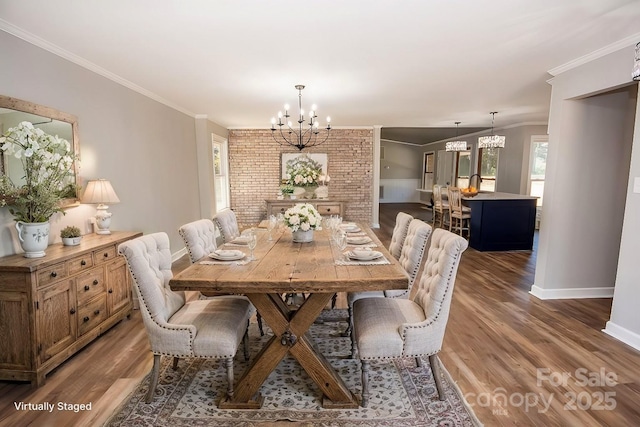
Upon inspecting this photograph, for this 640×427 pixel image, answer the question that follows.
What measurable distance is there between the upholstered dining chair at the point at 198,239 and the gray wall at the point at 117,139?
45.4 inches

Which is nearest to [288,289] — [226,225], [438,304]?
[438,304]

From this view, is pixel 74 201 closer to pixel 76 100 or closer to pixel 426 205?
pixel 76 100

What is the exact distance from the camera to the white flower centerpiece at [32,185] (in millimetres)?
2098

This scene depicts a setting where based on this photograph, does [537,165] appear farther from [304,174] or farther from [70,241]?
[70,241]

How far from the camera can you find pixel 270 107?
507cm

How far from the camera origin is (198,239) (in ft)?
8.20

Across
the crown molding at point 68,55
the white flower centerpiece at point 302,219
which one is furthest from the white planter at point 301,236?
the crown molding at point 68,55

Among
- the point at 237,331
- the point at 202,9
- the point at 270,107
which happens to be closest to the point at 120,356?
the point at 237,331

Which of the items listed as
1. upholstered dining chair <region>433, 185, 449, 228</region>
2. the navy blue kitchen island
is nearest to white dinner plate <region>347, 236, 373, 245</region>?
the navy blue kitchen island

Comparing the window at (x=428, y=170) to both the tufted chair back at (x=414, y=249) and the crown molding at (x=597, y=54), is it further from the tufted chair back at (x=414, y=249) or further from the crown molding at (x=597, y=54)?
the tufted chair back at (x=414, y=249)

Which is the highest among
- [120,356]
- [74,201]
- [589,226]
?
[74,201]

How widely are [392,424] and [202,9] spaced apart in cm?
265

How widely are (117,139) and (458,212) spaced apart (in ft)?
18.2

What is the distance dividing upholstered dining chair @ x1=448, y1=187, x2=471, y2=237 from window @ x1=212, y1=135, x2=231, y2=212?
461cm
